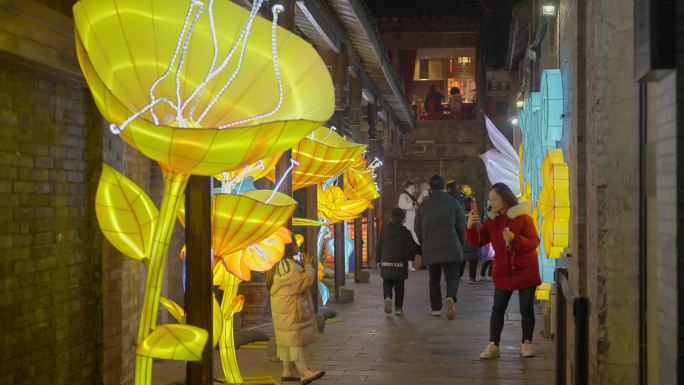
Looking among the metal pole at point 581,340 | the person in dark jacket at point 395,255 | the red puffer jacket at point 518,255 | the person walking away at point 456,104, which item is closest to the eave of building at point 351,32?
the person in dark jacket at point 395,255

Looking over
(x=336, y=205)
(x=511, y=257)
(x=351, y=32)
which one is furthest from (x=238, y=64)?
(x=336, y=205)

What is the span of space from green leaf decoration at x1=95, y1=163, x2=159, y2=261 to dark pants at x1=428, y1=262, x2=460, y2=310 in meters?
7.96

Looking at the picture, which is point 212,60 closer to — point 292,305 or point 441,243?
point 292,305

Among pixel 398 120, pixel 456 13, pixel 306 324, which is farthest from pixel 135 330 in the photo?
pixel 456 13

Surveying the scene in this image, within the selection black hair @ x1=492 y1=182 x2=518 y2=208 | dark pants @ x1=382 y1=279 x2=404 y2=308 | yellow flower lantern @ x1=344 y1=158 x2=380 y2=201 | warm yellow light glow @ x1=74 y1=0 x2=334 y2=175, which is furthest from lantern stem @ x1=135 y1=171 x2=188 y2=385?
yellow flower lantern @ x1=344 y1=158 x2=380 y2=201

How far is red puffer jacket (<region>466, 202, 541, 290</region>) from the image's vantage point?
27.7 feet

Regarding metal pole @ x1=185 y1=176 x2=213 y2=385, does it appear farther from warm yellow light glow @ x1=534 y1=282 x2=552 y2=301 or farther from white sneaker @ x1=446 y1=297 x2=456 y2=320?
white sneaker @ x1=446 y1=297 x2=456 y2=320

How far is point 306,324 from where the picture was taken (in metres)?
7.54

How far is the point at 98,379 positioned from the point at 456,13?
20963 mm

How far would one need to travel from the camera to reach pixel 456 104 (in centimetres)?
2967

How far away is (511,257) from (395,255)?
3.53 meters

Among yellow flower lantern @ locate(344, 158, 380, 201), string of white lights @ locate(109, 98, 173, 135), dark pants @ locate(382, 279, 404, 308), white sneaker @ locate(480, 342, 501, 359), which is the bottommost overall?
white sneaker @ locate(480, 342, 501, 359)

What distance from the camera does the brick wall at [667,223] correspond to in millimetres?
3826

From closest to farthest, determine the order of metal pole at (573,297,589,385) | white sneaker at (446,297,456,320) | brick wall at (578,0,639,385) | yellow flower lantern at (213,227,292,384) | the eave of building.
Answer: brick wall at (578,0,639,385) < metal pole at (573,297,589,385) < yellow flower lantern at (213,227,292,384) < the eave of building < white sneaker at (446,297,456,320)
